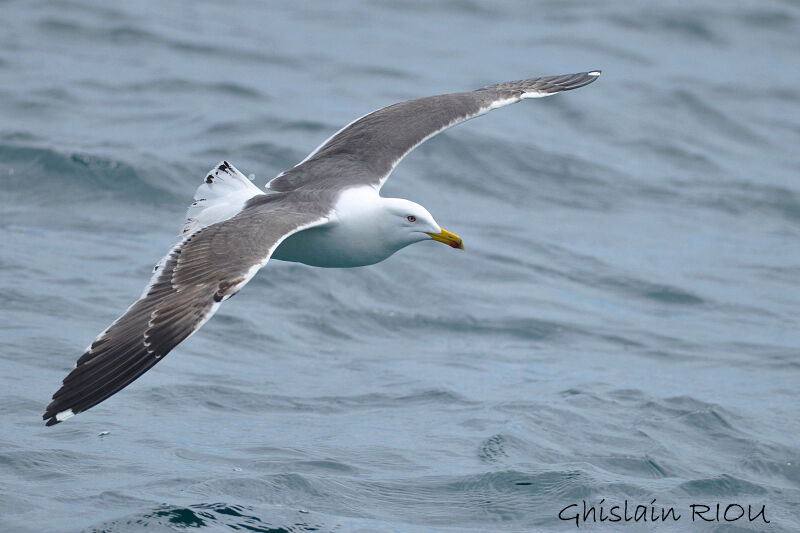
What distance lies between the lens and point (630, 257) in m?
14.3

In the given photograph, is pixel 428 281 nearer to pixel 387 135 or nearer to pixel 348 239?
pixel 387 135

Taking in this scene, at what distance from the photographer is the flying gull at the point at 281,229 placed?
725 centimetres

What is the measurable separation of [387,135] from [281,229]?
7.89 ft

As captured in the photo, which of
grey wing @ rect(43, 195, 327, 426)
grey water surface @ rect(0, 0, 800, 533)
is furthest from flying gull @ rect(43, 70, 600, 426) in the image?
grey water surface @ rect(0, 0, 800, 533)

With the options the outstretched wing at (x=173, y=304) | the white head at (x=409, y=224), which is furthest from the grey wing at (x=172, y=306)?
the white head at (x=409, y=224)

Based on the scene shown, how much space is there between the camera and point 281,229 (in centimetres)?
802

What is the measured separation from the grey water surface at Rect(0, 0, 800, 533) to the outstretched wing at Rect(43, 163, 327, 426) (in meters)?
0.92

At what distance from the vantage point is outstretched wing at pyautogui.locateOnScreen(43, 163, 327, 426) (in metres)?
7.12

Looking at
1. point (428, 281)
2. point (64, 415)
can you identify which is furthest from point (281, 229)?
point (428, 281)

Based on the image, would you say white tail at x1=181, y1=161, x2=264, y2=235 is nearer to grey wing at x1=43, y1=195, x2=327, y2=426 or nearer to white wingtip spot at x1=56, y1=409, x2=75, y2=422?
grey wing at x1=43, y1=195, x2=327, y2=426

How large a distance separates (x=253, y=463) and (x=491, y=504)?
1.65 metres

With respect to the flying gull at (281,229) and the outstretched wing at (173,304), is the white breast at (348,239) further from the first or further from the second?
the outstretched wing at (173,304)

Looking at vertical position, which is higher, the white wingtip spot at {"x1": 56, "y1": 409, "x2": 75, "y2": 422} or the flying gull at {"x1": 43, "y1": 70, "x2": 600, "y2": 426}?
the flying gull at {"x1": 43, "y1": 70, "x2": 600, "y2": 426}

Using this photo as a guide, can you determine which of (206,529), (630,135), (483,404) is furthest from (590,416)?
(630,135)
